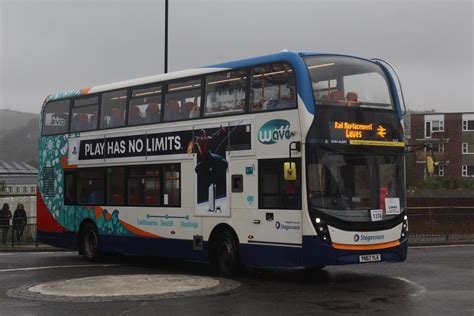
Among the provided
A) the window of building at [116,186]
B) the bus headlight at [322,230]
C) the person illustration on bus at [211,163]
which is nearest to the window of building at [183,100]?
the person illustration on bus at [211,163]

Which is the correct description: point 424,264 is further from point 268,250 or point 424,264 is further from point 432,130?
point 432,130

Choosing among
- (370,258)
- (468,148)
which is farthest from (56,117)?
(468,148)

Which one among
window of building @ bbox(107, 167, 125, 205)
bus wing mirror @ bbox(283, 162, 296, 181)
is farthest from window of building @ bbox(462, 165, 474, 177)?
bus wing mirror @ bbox(283, 162, 296, 181)

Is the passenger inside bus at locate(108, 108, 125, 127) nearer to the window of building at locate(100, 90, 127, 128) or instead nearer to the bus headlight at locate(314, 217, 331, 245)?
the window of building at locate(100, 90, 127, 128)

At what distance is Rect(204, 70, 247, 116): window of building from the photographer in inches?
581

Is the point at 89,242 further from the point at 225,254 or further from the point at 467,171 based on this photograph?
the point at 467,171

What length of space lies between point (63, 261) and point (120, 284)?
269 inches

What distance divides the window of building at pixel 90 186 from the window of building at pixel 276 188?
5.82 metres

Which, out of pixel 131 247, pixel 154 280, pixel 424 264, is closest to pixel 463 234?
pixel 424 264

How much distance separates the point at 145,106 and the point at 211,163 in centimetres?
276

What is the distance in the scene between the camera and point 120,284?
43.8 feet

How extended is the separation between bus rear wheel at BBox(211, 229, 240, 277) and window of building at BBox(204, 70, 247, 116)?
243cm

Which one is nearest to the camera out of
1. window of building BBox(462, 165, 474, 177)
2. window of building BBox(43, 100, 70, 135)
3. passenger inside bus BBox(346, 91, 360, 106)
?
passenger inside bus BBox(346, 91, 360, 106)

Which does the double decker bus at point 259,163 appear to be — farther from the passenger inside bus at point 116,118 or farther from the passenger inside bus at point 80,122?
the passenger inside bus at point 80,122
